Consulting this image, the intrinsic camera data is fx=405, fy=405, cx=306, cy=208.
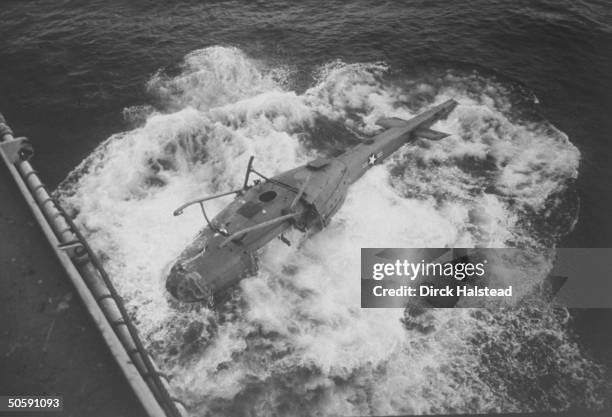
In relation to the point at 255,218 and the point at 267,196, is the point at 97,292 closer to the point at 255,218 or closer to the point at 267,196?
the point at 255,218

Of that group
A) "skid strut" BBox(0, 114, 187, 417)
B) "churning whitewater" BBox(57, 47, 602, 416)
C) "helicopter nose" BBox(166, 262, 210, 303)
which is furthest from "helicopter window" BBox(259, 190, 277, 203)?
"skid strut" BBox(0, 114, 187, 417)

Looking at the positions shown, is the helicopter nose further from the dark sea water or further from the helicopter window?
the helicopter window

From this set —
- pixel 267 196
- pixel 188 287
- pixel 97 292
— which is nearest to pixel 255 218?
pixel 267 196

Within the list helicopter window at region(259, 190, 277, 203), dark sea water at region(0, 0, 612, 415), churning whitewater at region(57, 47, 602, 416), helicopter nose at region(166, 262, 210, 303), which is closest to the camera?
churning whitewater at region(57, 47, 602, 416)

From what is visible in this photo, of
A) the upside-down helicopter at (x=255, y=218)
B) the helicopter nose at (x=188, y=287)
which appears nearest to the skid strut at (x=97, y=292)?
the helicopter nose at (x=188, y=287)

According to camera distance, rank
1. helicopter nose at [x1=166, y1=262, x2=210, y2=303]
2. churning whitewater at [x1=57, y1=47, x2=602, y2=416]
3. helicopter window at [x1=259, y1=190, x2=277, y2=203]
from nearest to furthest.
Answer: churning whitewater at [x1=57, y1=47, x2=602, y2=416] → helicopter nose at [x1=166, y1=262, x2=210, y2=303] → helicopter window at [x1=259, y1=190, x2=277, y2=203]

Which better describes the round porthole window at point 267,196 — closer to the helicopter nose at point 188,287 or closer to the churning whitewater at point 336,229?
the churning whitewater at point 336,229
